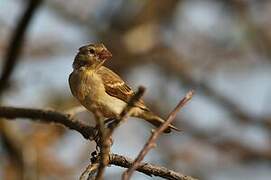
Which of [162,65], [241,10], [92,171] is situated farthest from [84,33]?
[92,171]

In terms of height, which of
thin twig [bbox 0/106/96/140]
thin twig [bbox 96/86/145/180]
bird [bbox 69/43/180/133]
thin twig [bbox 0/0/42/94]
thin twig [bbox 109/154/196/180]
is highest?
thin twig [bbox 0/0/42/94]

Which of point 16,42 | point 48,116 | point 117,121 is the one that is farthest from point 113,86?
point 16,42

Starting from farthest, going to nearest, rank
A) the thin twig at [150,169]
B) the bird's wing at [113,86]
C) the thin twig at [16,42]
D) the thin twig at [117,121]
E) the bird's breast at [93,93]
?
the thin twig at [16,42] → the bird's wing at [113,86] → the bird's breast at [93,93] → the thin twig at [150,169] → the thin twig at [117,121]

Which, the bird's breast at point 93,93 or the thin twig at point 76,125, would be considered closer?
the thin twig at point 76,125

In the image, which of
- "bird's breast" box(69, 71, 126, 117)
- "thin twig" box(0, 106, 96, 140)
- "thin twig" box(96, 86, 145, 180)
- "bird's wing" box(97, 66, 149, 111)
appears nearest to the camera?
"thin twig" box(96, 86, 145, 180)

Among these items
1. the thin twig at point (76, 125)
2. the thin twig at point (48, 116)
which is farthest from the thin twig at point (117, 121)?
the thin twig at point (48, 116)

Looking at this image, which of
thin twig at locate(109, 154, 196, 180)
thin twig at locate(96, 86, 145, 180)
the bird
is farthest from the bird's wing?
thin twig at locate(96, 86, 145, 180)

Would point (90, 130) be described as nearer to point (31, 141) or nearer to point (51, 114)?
point (51, 114)

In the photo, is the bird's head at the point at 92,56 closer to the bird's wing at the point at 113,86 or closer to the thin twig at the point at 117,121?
the bird's wing at the point at 113,86

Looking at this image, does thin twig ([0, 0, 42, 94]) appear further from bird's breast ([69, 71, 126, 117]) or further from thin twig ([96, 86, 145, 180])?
thin twig ([96, 86, 145, 180])
